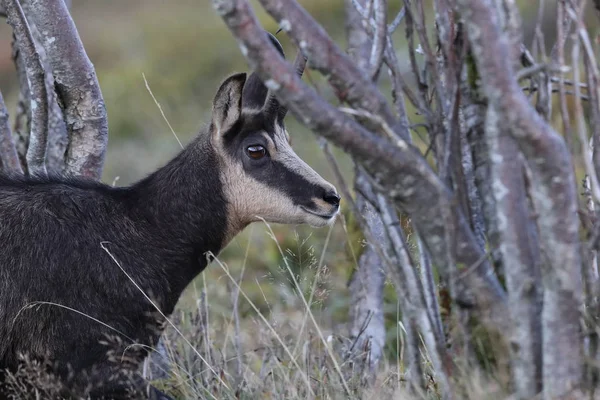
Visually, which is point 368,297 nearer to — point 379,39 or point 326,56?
point 379,39

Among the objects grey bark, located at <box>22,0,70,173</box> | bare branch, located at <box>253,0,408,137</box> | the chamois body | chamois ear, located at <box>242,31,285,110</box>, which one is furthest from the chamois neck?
bare branch, located at <box>253,0,408,137</box>

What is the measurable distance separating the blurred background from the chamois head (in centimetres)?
219

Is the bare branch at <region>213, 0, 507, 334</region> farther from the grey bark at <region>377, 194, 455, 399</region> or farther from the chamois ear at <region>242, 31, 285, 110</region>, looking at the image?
the chamois ear at <region>242, 31, 285, 110</region>

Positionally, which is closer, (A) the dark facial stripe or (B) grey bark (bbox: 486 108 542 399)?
(B) grey bark (bbox: 486 108 542 399)

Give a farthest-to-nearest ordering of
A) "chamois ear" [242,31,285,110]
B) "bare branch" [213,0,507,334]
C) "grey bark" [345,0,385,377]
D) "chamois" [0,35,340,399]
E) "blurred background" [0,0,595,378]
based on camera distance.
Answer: "blurred background" [0,0,595,378] → "grey bark" [345,0,385,377] → "chamois ear" [242,31,285,110] → "chamois" [0,35,340,399] → "bare branch" [213,0,507,334]

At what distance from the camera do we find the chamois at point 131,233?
498 cm

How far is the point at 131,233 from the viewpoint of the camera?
17.7 ft

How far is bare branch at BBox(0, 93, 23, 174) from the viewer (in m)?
6.24

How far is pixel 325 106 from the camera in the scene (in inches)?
130

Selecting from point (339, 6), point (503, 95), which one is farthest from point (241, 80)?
point (339, 6)

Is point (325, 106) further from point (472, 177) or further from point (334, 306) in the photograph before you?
point (334, 306)

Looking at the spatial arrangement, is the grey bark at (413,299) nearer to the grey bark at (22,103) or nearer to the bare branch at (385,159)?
the bare branch at (385,159)

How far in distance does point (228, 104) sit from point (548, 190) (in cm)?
287

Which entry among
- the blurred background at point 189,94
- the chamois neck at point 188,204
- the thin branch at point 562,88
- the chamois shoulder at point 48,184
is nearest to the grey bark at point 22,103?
the chamois shoulder at point 48,184
